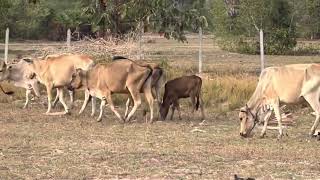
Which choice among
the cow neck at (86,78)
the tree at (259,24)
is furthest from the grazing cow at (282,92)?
the tree at (259,24)

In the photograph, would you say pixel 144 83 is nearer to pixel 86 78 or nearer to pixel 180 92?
pixel 180 92

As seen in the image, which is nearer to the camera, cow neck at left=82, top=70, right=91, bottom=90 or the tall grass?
cow neck at left=82, top=70, right=91, bottom=90

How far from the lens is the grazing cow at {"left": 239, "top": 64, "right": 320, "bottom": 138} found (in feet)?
49.9

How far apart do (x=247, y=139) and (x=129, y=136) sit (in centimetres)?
250

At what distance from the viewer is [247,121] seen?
1535 centimetres

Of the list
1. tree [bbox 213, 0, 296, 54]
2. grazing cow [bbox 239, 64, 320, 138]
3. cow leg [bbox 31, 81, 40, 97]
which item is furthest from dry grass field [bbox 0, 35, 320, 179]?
tree [bbox 213, 0, 296, 54]

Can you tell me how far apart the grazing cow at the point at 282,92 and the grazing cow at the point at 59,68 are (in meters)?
5.93

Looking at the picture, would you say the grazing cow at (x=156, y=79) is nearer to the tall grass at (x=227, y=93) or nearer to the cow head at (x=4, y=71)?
the tall grass at (x=227, y=93)

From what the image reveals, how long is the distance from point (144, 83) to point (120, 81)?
632 millimetres

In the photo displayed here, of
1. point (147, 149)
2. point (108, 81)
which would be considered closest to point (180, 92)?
point (108, 81)

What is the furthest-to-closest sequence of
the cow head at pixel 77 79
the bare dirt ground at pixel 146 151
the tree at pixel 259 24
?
the tree at pixel 259 24 < the cow head at pixel 77 79 < the bare dirt ground at pixel 146 151

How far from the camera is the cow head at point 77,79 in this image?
63.0 ft

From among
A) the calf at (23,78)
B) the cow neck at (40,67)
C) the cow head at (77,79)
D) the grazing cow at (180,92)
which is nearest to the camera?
the cow head at (77,79)

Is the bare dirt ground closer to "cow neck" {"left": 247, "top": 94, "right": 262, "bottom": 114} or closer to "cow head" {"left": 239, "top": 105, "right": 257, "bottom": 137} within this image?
"cow head" {"left": 239, "top": 105, "right": 257, "bottom": 137}
